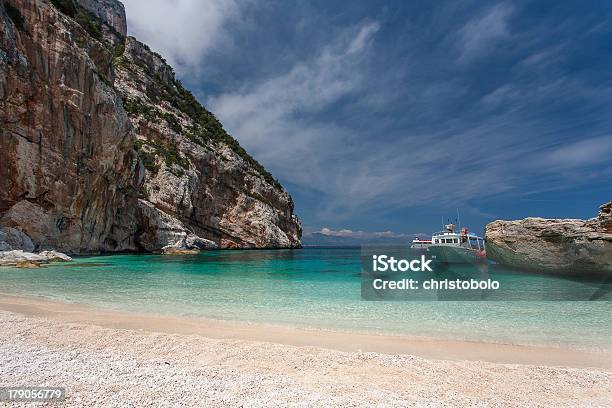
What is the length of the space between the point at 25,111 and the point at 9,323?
31.2 meters

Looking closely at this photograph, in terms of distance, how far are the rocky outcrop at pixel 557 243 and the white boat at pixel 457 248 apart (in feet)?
39.5

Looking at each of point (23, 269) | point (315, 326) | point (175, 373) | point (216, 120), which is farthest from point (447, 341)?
point (216, 120)

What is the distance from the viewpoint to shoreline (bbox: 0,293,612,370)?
247 inches

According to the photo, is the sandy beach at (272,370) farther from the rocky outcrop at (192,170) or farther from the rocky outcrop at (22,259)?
the rocky outcrop at (192,170)

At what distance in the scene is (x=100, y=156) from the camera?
3725 centimetres

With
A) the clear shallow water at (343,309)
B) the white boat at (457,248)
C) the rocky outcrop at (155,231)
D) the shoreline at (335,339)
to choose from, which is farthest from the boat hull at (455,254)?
the rocky outcrop at (155,231)

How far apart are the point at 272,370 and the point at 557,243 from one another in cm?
2066

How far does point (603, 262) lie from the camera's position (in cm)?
1731

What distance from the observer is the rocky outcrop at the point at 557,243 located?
16.8m

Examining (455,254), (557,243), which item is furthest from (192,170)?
(557,243)

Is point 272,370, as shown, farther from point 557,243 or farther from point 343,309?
point 557,243

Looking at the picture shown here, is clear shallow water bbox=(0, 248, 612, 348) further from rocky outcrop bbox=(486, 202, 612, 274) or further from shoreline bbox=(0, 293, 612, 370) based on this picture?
rocky outcrop bbox=(486, 202, 612, 274)

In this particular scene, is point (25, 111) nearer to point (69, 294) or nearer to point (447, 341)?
point (69, 294)

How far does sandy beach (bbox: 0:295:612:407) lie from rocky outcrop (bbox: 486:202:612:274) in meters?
13.9
